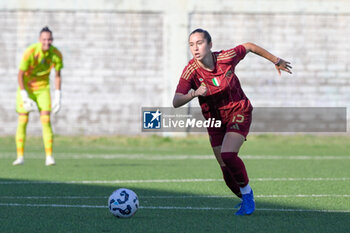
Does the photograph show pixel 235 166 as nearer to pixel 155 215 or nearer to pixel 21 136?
pixel 155 215

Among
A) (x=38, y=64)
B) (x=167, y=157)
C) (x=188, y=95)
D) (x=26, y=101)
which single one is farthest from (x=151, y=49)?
(x=188, y=95)

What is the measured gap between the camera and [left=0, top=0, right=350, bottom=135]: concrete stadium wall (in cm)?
2166

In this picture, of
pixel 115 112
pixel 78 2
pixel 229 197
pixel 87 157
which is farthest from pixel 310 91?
pixel 229 197

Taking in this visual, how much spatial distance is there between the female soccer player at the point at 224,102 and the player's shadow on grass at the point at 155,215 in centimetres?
38

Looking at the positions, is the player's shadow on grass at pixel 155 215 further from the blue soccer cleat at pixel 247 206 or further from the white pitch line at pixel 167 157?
the white pitch line at pixel 167 157

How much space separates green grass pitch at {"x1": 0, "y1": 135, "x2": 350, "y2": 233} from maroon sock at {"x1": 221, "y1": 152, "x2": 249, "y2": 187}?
0.35 meters

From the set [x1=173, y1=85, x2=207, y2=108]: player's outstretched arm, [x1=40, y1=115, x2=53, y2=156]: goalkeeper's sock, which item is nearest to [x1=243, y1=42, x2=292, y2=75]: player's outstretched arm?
[x1=173, y1=85, x2=207, y2=108]: player's outstretched arm

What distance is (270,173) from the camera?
39.4ft

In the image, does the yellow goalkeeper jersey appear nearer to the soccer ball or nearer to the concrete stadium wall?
the soccer ball

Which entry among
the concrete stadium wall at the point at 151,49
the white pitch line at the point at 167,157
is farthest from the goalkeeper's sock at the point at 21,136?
the concrete stadium wall at the point at 151,49

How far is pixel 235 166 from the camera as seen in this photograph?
708cm

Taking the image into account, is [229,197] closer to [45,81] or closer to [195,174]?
[195,174]

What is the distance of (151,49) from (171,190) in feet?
42.0

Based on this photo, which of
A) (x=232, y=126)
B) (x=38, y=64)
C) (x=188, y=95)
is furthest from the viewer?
(x=38, y=64)
